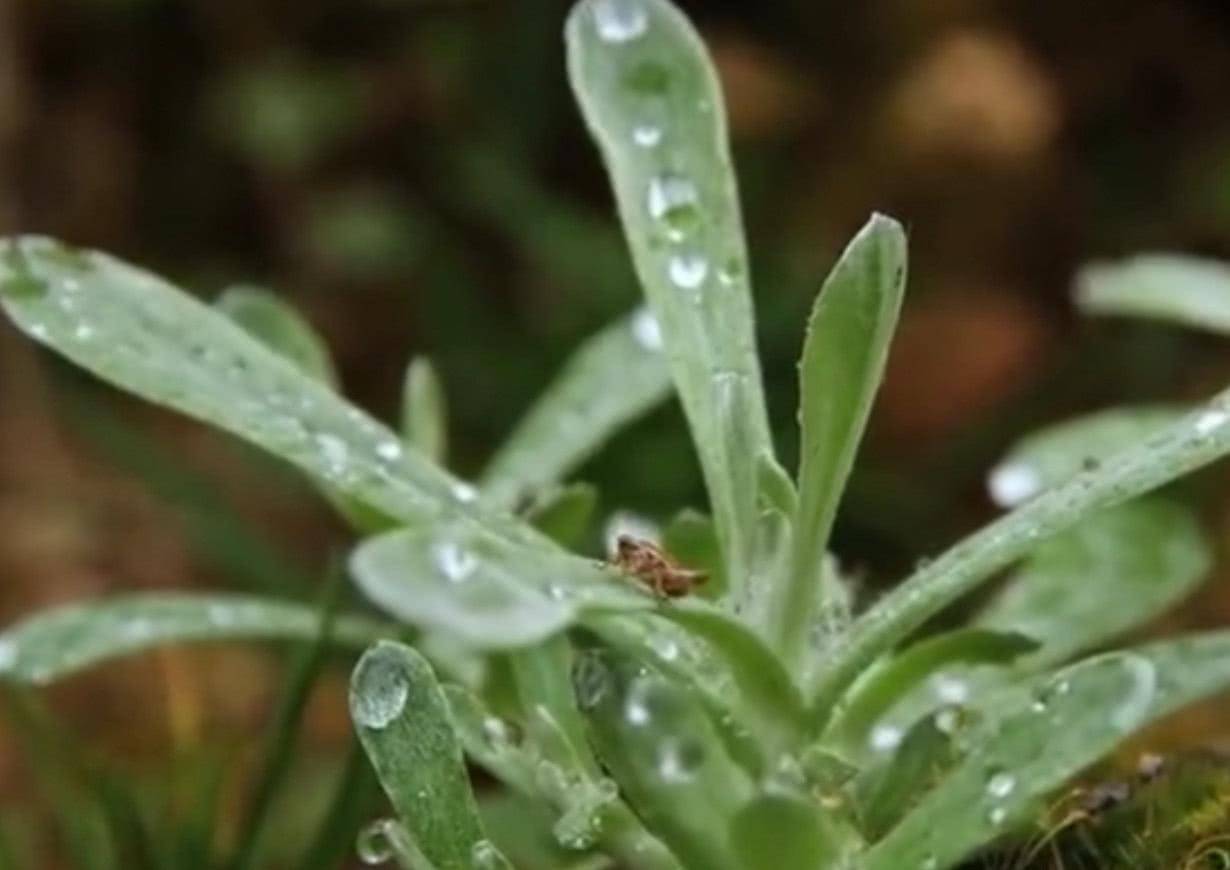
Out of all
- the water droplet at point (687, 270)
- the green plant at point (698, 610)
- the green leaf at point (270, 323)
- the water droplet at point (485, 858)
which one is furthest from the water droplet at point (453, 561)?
the green leaf at point (270, 323)

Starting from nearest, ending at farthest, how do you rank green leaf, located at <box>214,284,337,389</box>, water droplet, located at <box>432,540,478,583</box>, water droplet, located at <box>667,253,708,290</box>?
water droplet, located at <box>432,540,478,583</box> → water droplet, located at <box>667,253,708,290</box> → green leaf, located at <box>214,284,337,389</box>

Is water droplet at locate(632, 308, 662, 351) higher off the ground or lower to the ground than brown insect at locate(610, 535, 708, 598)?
higher

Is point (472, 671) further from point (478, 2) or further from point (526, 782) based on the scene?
point (478, 2)

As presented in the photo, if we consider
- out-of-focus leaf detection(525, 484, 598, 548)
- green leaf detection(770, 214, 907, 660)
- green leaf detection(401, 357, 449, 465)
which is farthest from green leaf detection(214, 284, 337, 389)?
green leaf detection(770, 214, 907, 660)

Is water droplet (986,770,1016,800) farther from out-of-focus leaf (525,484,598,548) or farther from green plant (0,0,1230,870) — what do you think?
out-of-focus leaf (525,484,598,548)

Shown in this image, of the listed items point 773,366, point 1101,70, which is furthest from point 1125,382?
point 1101,70

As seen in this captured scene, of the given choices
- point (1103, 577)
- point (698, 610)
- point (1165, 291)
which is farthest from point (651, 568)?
point (1165, 291)
